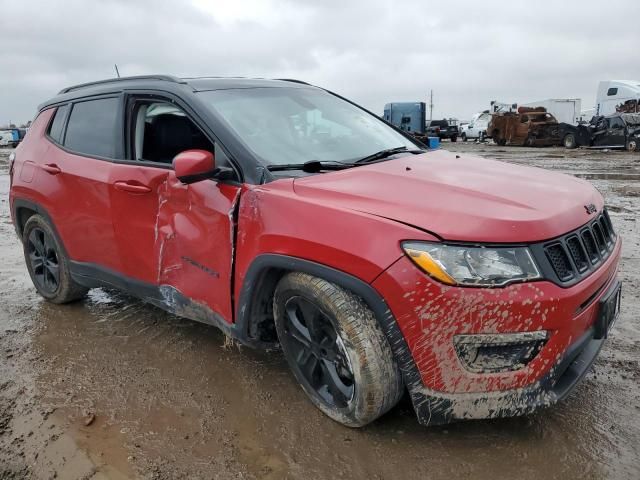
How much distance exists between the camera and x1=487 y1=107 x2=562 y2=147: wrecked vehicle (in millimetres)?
25875

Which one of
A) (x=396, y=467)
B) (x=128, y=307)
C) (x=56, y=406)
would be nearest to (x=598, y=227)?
(x=396, y=467)

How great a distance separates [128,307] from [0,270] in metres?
2.17

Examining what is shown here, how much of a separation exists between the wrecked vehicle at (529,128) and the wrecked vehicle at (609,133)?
1370 mm

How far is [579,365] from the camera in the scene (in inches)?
90.3

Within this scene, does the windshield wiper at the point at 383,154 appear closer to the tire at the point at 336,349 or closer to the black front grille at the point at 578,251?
the tire at the point at 336,349

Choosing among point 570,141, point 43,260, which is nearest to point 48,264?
point 43,260

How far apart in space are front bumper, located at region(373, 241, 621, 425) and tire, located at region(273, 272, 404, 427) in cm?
14

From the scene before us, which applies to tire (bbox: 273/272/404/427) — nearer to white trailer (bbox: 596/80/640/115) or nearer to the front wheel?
the front wheel

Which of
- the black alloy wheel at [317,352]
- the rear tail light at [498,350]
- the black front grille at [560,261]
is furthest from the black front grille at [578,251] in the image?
the black alloy wheel at [317,352]

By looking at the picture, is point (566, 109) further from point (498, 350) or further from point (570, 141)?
point (498, 350)

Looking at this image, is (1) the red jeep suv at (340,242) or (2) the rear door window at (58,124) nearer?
(1) the red jeep suv at (340,242)

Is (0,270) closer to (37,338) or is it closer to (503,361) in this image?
(37,338)

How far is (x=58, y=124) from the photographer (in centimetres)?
398

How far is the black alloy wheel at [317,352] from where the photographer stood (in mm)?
2432
